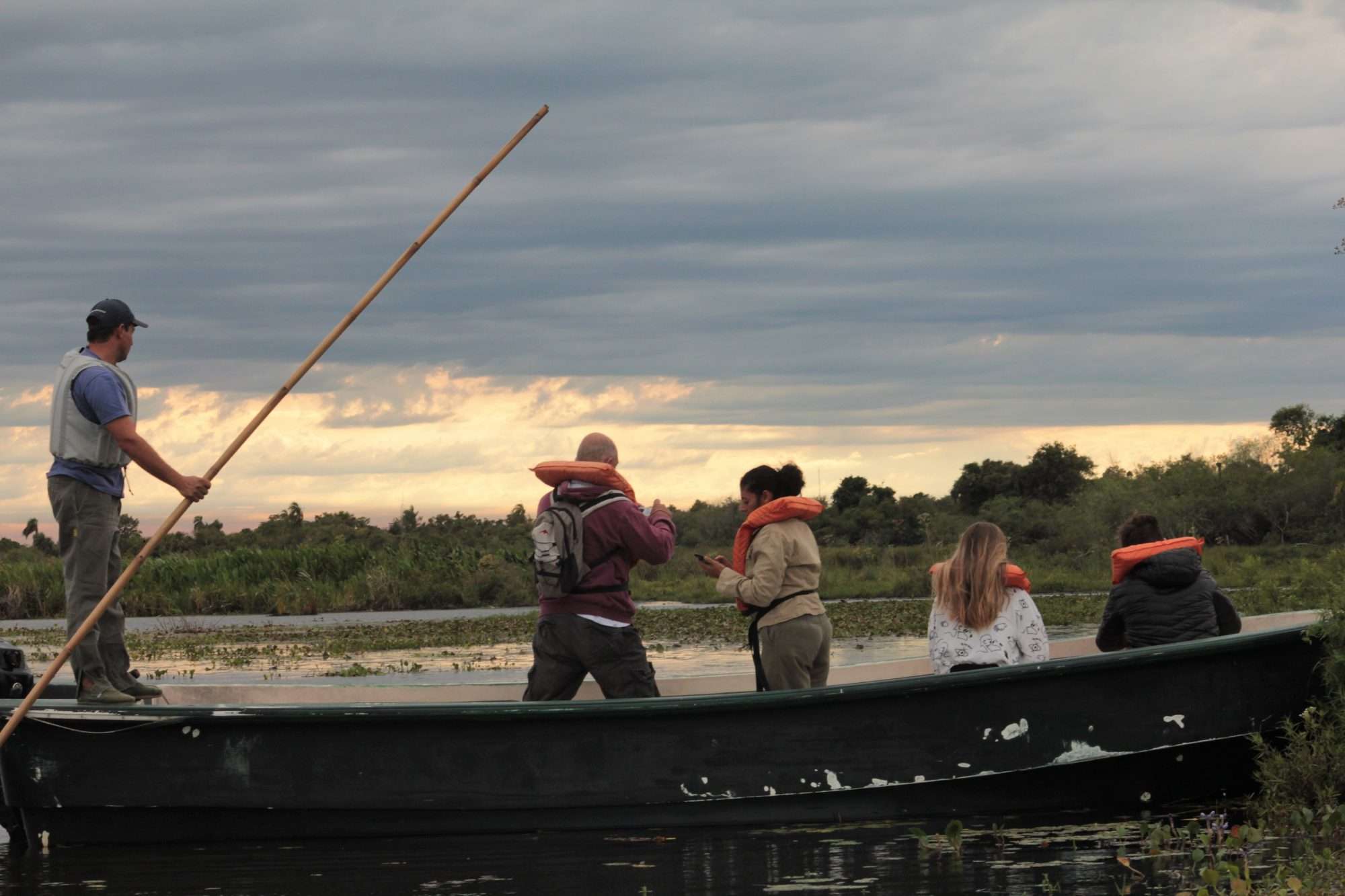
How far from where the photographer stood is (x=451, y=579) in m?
29.6

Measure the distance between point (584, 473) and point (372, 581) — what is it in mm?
22493

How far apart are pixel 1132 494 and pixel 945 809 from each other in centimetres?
3140

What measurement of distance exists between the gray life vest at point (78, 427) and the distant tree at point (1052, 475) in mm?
37345

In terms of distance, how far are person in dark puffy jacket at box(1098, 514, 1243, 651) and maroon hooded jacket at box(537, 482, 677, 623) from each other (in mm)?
2040

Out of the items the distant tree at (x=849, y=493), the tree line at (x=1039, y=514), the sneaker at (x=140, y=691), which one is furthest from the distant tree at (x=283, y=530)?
the sneaker at (x=140, y=691)

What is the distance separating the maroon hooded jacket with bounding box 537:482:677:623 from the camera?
6.62 m

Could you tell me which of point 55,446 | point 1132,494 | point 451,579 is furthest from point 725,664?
point 1132,494

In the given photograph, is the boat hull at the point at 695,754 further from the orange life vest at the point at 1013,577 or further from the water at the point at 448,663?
the water at the point at 448,663

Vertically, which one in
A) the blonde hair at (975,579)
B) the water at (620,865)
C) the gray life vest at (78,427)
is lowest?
the water at (620,865)

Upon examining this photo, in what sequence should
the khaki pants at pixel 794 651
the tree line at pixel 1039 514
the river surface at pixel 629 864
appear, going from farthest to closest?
the tree line at pixel 1039 514 < the khaki pants at pixel 794 651 < the river surface at pixel 629 864

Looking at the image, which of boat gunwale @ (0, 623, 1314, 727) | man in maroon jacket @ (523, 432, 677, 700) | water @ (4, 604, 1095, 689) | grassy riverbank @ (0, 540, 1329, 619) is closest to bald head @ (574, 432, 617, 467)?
man in maroon jacket @ (523, 432, 677, 700)

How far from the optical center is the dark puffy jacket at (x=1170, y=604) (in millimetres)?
7117

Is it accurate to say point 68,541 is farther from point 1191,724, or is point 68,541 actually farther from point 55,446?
point 1191,724

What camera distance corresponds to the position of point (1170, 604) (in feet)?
23.5
